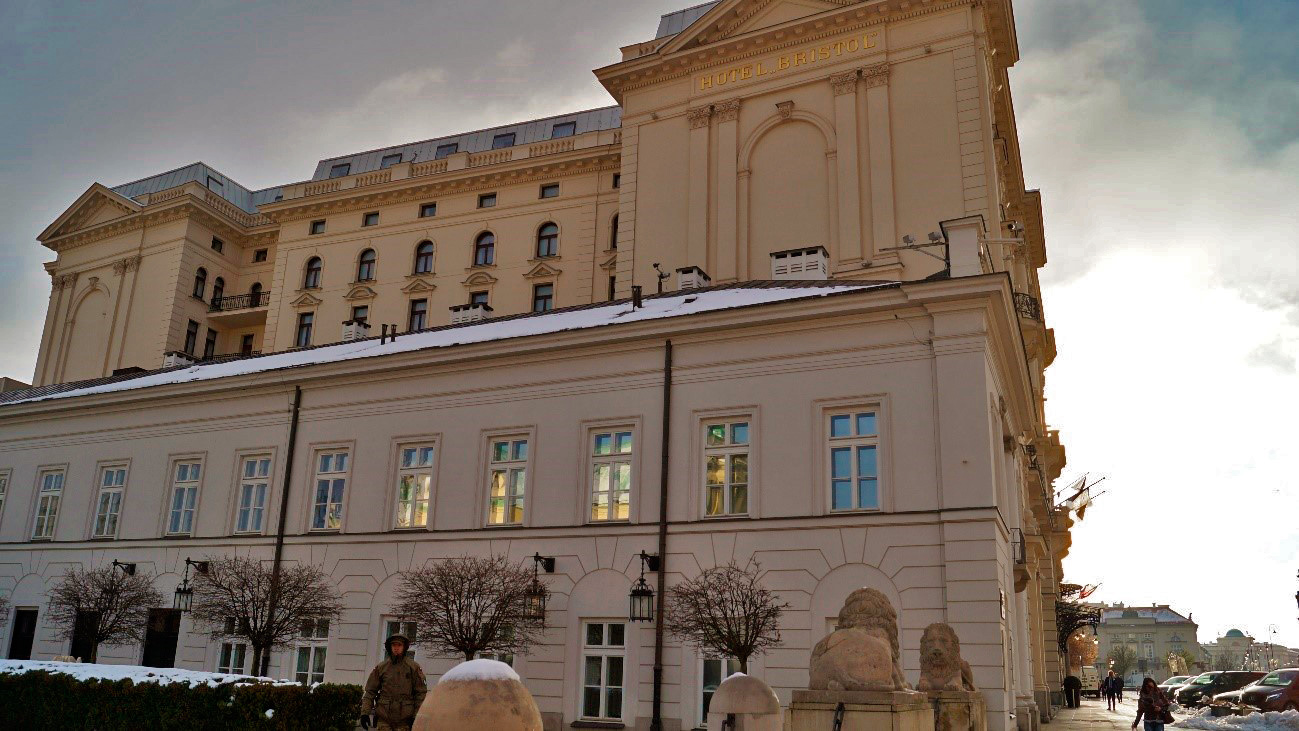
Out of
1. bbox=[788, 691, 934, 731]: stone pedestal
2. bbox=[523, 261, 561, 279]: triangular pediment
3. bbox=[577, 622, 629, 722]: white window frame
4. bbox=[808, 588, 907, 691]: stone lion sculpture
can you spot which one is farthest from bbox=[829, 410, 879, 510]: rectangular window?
bbox=[523, 261, 561, 279]: triangular pediment

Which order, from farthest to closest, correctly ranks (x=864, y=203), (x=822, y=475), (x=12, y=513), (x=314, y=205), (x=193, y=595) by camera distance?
(x=314, y=205) → (x=864, y=203) → (x=12, y=513) → (x=193, y=595) → (x=822, y=475)

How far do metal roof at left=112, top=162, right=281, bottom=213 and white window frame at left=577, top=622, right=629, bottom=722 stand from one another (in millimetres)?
50408

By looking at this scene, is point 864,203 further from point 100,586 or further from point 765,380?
point 100,586

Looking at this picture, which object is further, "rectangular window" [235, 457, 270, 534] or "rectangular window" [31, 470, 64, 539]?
Result: "rectangular window" [31, 470, 64, 539]

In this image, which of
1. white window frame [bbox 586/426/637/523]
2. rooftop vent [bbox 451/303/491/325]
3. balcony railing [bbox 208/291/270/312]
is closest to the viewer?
white window frame [bbox 586/426/637/523]

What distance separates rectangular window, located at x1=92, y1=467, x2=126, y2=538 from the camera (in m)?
30.7

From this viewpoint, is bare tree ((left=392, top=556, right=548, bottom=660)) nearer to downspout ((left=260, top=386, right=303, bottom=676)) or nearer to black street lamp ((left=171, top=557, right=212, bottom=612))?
downspout ((left=260, top=386, right=303, bottom=676))

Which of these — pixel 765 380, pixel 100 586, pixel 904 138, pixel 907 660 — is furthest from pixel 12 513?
pixel 904 138

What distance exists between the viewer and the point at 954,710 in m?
14.6

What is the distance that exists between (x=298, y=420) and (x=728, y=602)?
46.8 feet

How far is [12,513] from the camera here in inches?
1296

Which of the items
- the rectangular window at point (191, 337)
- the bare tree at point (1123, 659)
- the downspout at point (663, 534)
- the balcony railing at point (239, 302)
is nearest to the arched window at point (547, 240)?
the balcony railing at point (239, 302)

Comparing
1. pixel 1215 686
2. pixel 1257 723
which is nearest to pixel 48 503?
pixel 1257 723

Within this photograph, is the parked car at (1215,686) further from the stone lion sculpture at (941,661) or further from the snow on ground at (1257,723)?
the stone lion sculpture at (941,661)
